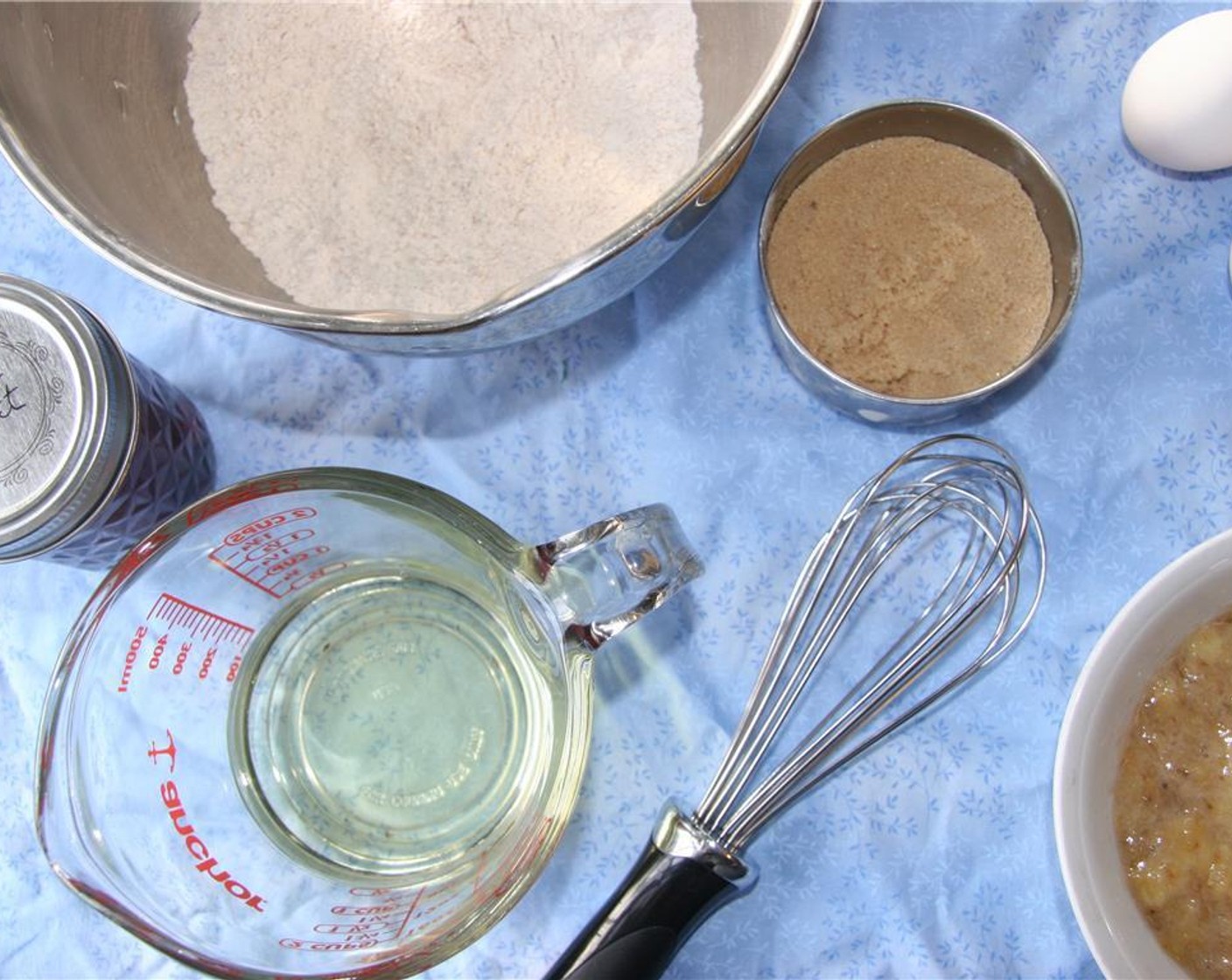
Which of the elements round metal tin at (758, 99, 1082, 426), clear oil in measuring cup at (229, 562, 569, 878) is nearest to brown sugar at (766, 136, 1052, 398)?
round metal tin at (758, 99, 1082, 426)

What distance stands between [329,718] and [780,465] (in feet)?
1.03

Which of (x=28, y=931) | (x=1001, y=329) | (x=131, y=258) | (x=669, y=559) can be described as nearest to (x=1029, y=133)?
(x=1001, y=329)

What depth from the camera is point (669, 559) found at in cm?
58

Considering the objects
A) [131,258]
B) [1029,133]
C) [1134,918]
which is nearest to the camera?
[131,258]

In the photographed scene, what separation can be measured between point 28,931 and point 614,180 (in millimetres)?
570

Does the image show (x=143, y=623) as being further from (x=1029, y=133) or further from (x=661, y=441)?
(x=1029, y=133)

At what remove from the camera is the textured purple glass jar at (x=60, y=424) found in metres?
0.60

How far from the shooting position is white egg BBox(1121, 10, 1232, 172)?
692 millimetres

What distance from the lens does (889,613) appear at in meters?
0.73

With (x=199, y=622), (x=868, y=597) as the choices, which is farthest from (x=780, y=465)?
(x=199, y=622)

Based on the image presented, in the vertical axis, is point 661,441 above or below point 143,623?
below

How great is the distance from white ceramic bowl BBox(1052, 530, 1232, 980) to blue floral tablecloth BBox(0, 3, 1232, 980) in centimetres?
6

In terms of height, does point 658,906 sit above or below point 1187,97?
below

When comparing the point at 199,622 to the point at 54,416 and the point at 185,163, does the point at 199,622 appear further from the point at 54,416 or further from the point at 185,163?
the point at 185,163
